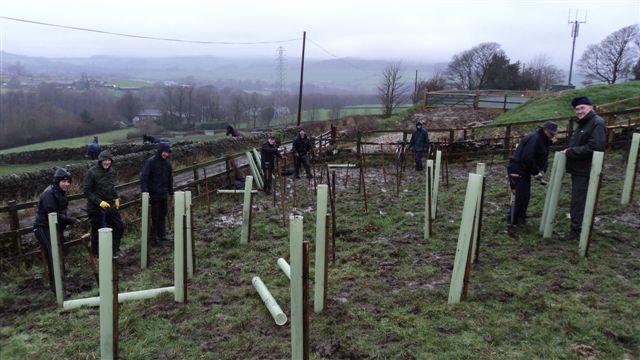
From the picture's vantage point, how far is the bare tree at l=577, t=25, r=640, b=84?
147 feet

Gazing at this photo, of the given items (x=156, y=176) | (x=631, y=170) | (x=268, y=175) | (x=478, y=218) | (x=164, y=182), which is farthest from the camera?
(x=268, y=175)

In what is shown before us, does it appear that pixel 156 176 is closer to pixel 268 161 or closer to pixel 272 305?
pixel 268 161

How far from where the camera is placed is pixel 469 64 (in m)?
51.8

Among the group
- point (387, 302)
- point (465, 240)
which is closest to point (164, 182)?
point (387, 302)

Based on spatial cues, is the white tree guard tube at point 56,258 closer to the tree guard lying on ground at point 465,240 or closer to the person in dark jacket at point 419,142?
the tree guard lying on ground at point 465,240

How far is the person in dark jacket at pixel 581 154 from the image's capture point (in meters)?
5.68

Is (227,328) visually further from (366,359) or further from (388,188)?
(388,188)

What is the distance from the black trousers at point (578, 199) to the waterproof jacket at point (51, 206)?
6.69 m

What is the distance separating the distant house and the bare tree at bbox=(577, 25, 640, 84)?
5979 cm

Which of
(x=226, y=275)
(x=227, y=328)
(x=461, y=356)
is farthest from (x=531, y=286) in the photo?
(x=226, y=275)

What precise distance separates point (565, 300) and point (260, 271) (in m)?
3.48

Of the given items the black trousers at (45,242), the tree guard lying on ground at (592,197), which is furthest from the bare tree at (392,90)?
the black trousers at (45,242)

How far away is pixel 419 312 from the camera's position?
412cm

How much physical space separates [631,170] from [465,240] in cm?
458
